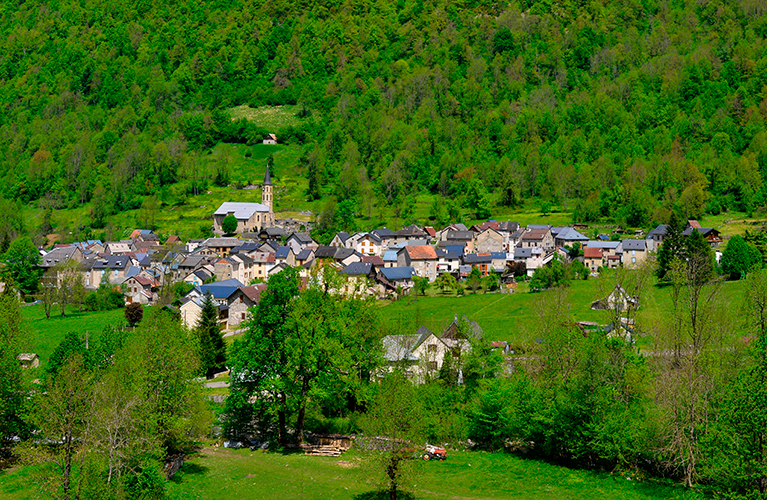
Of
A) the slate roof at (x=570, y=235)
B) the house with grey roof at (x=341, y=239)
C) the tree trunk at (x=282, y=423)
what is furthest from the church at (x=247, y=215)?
the tree trunk at (x=282, y=423)

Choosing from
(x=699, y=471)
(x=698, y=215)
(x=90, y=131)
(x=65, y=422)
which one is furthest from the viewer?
(x=90, y=131)

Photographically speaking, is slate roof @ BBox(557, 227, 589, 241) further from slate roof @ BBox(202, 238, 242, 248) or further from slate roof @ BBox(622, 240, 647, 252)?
slate roof @ BBox(202, 238, 242, 248)

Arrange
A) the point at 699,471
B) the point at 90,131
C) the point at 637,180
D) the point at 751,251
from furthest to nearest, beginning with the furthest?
the point at 90,131, the point at 637,180, the point at 751,251, the point at 699,471

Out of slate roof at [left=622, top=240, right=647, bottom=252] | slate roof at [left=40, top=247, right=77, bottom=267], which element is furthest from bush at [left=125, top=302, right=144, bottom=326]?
slate roof at [left=622, top=240, right=647, bottom=252]

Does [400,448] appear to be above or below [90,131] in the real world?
below

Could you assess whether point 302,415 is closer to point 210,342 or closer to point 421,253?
point 210,342

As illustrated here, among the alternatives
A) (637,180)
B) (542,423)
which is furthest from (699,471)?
(637,180)

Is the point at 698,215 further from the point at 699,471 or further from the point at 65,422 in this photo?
the point at 65,422
